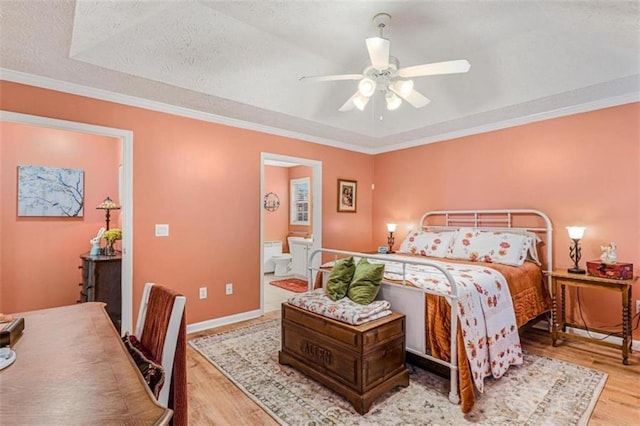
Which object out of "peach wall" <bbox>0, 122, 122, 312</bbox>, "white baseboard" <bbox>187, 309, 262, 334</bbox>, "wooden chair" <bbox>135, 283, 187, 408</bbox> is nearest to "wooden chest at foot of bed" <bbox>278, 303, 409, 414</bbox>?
"wooden chair" <bbox>135, 283, 187, 408</bbox>

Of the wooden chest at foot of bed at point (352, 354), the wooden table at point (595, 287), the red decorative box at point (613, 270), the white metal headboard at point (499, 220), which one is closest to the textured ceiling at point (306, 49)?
the white metal headboard at point (499, 220)

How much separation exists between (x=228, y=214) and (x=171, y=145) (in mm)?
972

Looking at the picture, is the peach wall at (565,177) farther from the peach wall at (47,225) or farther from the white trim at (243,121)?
the peach wall at (47,225)

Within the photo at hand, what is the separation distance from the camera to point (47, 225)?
12.7ft

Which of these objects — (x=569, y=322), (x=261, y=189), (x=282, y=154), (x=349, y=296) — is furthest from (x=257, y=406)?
(x=569, y=322)

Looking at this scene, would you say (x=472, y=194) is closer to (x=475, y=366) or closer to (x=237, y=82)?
(x=475, y=366)

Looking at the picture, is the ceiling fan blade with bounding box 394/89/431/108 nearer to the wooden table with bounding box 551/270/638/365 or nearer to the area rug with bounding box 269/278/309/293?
the wooden table with bounding box 551/270/638/365

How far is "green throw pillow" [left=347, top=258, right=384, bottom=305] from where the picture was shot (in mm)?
2426

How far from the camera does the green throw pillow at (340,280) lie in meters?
2.55

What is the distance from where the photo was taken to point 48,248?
3848 millimetres

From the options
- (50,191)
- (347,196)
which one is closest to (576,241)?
(347,196)

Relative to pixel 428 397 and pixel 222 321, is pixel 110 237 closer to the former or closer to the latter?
pixel 222 321

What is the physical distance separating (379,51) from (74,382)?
2.23 m

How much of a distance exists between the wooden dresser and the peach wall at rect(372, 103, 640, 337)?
3987 mm
